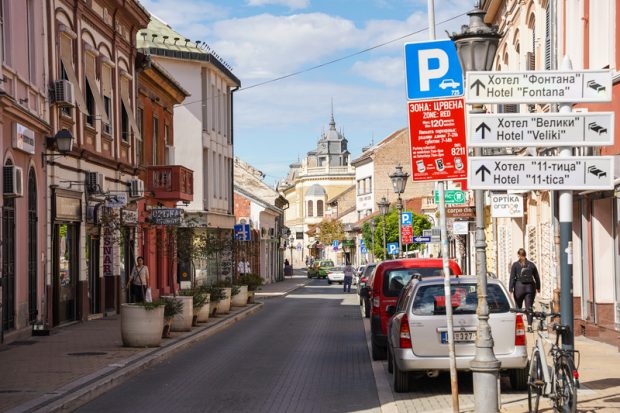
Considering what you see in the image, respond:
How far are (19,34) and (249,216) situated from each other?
5132 cm

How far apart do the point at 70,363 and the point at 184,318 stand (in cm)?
656

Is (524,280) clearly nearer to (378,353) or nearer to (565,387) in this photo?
(378,353)

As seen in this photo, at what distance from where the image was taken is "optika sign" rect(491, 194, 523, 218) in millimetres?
21125

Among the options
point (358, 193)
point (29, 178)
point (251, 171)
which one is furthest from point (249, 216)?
point (29, 178)

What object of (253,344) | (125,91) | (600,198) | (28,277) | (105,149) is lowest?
(253,344)

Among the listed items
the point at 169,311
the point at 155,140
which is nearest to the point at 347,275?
the point at 155,140

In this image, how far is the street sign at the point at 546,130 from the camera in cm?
1012

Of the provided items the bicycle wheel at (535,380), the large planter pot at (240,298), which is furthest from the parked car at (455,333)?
the large planter pot at (240,298)

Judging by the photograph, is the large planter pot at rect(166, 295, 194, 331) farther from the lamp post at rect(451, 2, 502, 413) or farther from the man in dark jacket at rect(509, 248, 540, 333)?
the lamp post at rect(451, 2, 502, 413)

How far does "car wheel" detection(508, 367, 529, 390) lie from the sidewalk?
17.6 feet

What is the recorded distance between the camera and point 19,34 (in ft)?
68.1

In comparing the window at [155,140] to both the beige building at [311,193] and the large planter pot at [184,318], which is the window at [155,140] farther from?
the beige building at [311,193]

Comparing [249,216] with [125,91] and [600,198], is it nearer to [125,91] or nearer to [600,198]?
[125,91]

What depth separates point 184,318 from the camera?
2247 cm
